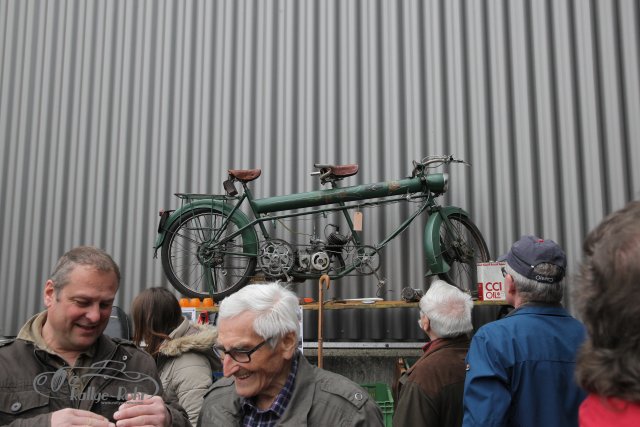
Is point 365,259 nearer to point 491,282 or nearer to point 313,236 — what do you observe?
point 313,236

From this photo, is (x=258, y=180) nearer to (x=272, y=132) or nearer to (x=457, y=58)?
(x=272, y=132)

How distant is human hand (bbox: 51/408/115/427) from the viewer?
1.74 m

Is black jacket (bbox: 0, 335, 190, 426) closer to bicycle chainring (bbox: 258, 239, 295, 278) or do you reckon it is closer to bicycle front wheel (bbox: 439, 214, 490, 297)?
bicycle chainring (bbox: 258, 239, 295, 278)

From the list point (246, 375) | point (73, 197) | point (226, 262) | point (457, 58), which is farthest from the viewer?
point (73, 197)

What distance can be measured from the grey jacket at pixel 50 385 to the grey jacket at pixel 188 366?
1.16 metres

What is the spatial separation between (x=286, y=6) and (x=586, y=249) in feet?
22.5

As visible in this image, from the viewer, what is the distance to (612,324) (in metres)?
1.18

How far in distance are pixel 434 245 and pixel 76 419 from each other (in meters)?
4.84

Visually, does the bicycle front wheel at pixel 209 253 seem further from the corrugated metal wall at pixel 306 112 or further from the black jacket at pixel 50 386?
the black jacket at pixel 50 386

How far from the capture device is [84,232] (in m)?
7.47

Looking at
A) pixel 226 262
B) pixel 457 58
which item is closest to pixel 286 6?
pixel 457 58

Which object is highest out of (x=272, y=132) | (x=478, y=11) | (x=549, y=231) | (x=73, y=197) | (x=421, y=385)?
(x=478, y=11)

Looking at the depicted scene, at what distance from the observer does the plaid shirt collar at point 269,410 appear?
2.23 metres

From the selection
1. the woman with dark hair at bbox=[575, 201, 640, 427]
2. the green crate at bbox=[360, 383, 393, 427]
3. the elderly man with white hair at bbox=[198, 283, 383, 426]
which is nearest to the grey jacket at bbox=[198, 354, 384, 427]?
the elderly man with white hair at bbox=[198, 283, 383, 426]
